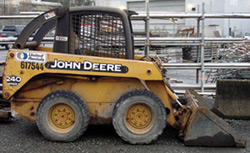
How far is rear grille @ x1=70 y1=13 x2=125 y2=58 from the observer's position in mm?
5043

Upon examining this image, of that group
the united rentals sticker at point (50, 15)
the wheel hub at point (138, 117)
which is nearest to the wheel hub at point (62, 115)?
the wheel hub at point (138, 117)

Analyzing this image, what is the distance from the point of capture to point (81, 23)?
16.7 feet

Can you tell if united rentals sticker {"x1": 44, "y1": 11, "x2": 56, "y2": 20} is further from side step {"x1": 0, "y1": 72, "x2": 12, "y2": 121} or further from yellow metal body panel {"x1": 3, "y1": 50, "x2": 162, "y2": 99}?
side step {"x1": 0, "y1": 72, "x2": 12, "y2": 121}

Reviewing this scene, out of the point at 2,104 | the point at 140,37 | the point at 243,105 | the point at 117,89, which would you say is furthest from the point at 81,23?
the point at 243,105

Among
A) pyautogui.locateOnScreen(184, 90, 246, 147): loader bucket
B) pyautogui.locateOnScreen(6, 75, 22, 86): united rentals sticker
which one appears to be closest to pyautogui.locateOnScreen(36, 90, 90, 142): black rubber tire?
pyautogui.locateOnScreen(6, 75, 22, 86): united rentals sticker

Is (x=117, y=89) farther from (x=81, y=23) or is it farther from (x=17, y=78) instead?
(x=17, y=78)

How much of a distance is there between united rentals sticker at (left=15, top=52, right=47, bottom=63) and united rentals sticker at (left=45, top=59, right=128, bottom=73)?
122mm

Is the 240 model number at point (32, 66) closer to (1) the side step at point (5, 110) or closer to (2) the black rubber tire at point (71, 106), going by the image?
(2) the black rubber tire at point (71, 106)

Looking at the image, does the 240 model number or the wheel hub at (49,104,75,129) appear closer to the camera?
the 240 model number

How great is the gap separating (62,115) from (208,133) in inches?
95.0

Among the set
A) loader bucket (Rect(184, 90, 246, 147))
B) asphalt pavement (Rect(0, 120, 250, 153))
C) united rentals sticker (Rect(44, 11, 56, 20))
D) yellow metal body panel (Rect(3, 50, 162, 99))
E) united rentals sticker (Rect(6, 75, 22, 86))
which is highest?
united rentals sticker (Rect(44, 11, 56, 20))

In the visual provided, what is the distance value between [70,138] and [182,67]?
411cm

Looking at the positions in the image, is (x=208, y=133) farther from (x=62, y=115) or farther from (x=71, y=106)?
(x=62, y=115)

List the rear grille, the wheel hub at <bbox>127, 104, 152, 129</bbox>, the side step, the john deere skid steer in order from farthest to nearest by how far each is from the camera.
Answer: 1. the side step
2. the rear grille
3. the wheel hub at <bbox>127, 104, 152, 129</bbox>
4. the john deere skid steer
